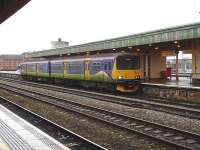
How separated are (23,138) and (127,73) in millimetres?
16488

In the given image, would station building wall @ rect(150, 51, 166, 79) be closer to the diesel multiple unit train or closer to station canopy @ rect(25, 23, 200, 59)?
station canopy @ rect(25, 23, 200, 59)

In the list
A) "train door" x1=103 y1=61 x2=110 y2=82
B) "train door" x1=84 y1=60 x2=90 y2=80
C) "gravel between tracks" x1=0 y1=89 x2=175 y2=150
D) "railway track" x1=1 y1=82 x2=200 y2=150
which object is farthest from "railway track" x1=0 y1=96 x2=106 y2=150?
"train door" x1=84 y1=60 x2=90 y2=80

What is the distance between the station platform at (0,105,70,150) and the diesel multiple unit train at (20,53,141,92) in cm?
1361

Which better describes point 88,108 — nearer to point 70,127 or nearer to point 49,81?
point 70,127

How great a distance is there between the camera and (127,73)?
26.0 meters

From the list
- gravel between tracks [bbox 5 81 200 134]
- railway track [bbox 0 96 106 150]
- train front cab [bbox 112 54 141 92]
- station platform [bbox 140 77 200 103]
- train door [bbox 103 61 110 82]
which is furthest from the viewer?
train door [bbox 103 61 110 82]

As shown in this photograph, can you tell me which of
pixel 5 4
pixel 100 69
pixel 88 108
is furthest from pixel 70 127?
pixel 100 69

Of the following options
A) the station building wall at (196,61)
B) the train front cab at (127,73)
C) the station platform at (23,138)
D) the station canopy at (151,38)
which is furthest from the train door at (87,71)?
the station platform at (23,138)

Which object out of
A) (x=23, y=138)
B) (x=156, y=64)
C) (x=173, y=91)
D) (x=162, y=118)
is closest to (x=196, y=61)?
(x=173, y=91)

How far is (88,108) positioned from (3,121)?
639 cm

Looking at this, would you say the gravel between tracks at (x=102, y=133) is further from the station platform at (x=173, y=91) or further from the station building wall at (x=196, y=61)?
the station building wall at (x=196, y=61)

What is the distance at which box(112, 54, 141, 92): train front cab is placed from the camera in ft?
84.4

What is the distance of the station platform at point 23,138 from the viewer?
8.97 meters

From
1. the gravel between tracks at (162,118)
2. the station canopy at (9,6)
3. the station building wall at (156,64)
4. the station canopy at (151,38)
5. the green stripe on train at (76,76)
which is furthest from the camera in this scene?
the station building wall at (156,64)
